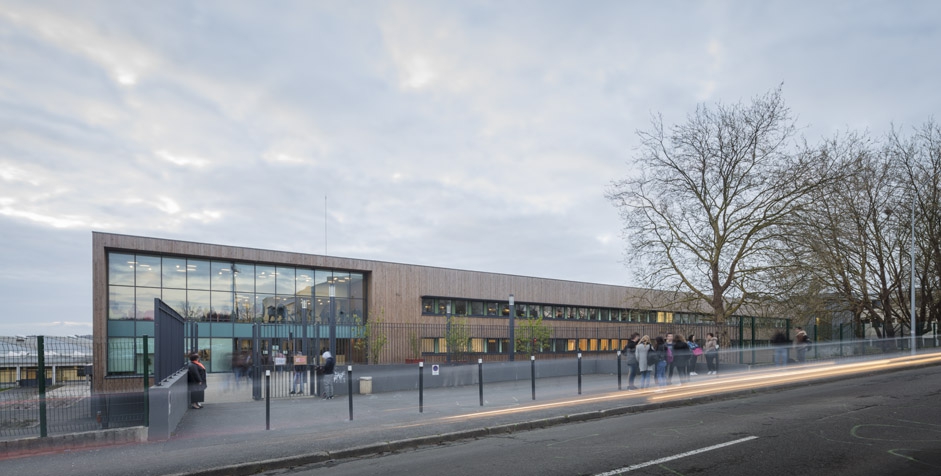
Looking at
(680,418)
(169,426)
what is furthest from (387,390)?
(680,418)

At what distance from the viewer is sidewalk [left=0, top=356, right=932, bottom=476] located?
345 inches

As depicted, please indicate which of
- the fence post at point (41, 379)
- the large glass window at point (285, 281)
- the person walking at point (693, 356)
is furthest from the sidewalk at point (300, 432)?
the large glass window at point (285, 281)

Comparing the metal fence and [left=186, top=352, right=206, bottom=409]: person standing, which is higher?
the metal fence

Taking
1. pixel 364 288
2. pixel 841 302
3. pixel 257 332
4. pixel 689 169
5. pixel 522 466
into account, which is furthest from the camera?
pixel 364 288

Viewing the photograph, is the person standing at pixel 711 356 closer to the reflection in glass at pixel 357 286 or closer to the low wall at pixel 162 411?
the low wall at pixel 162 411

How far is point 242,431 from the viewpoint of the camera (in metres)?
11.9

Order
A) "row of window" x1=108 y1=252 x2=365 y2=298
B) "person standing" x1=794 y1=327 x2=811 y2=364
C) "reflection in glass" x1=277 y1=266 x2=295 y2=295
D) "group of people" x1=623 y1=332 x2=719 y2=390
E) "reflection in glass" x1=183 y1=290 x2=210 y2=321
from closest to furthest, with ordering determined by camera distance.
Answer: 1. "group of people" x1=623 y1=332 x2=719 y2=390
2. "person standing" x1=794 y1=327 x2=811 y2=364
3. "row of window" x1=108 y1=252 x2=365 y2=298
4. "reflection in glass" x1=183 y1=290 x2=210 y2=321
5. "reflection in glass" x1=277 y1=266 x2=295 y2=295

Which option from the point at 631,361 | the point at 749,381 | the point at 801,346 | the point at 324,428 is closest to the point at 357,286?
the point at 631,361

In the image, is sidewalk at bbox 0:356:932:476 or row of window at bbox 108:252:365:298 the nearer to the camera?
sidewalk at bbox 0:356:932:476

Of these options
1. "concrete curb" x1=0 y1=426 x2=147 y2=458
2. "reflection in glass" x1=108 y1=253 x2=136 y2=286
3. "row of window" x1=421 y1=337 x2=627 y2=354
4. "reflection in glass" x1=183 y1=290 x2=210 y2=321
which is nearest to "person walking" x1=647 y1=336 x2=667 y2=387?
"row of window" x1=421 y1=337 x2=627 y2=354

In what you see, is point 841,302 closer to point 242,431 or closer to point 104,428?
point 242,431

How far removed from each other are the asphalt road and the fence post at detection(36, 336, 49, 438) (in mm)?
4830

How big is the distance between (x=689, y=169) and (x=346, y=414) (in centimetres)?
1862

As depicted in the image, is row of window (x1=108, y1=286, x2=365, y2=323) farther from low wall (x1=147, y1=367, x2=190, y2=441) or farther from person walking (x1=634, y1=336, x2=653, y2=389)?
low wall (x1=147, y1=367, x2=190, y2=441)
